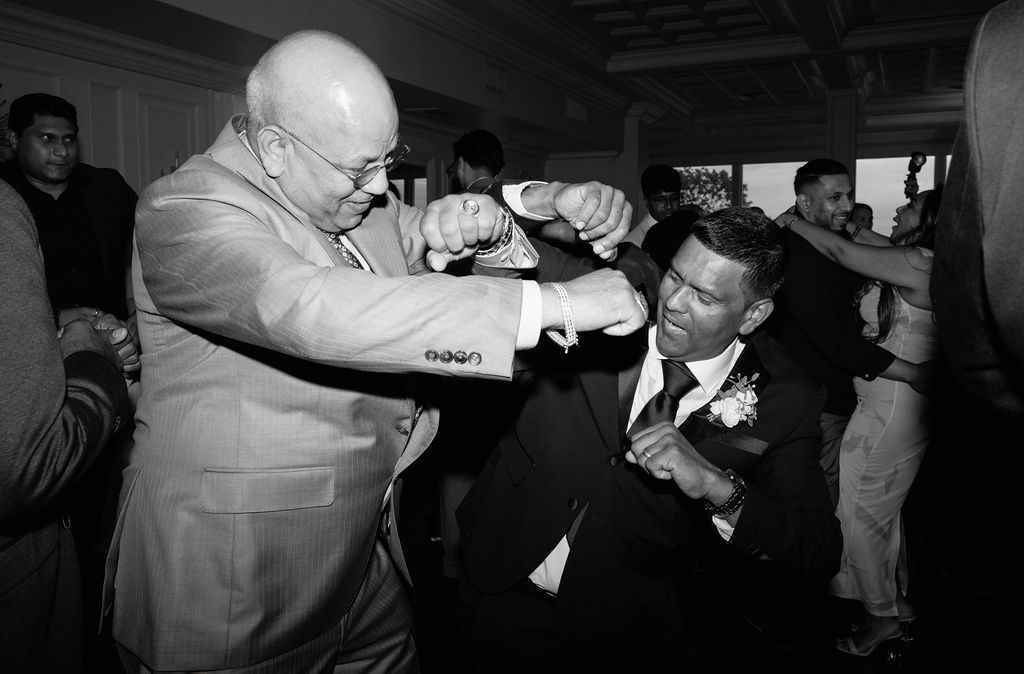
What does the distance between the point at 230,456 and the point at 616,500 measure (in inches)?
40.0

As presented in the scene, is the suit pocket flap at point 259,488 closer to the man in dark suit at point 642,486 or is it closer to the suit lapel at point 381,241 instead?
the suit lapel at point 381,241

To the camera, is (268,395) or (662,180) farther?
(662,180)

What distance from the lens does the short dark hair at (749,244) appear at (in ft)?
6.92

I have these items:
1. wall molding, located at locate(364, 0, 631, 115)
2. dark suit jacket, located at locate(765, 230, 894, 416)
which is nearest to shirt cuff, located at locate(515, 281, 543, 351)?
dark suit jacket, located at locate(765, 230, 894, 416)

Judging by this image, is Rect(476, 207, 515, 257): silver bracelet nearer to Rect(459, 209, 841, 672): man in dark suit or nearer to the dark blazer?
Rect(459, 209, 841, 672): man in dark suit

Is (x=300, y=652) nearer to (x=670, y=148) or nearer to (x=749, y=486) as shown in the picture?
(x=749, y=486)

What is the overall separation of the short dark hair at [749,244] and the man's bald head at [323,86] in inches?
41.9

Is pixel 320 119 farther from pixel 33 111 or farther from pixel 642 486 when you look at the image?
pixel 33 111

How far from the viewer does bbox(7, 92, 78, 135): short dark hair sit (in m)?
3.70

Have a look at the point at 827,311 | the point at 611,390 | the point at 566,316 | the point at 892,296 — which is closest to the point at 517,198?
the point at 611,390

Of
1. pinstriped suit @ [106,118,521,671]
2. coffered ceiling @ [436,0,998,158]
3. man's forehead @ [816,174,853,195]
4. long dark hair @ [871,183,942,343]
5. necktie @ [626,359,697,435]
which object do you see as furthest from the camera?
coffered ceiling @ [436,0,998,158]

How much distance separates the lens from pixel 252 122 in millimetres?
1489

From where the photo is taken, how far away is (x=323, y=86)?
4.46 ft

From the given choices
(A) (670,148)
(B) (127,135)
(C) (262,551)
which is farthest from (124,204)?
(A) (670,148)
